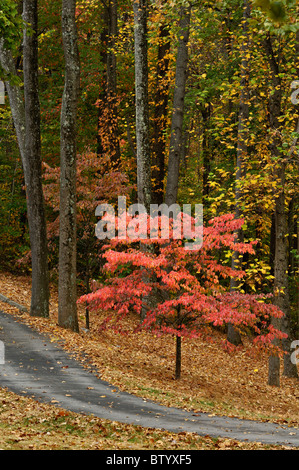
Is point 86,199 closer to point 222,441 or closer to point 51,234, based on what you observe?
point 51,234

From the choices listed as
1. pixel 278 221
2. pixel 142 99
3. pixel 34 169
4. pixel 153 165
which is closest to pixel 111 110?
pixel 153 165

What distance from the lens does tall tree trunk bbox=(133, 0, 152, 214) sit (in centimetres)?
1617

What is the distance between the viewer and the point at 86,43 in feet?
82.4

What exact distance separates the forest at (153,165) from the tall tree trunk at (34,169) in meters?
0.04

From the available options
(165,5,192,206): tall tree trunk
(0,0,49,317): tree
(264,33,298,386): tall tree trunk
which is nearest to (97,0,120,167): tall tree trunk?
(165,5,192,206): tall tree trunk

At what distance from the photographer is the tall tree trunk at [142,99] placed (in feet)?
53.1

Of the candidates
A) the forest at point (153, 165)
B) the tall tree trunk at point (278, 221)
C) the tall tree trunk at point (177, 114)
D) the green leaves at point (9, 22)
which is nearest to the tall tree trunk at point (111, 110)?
the forest at point (153, 165)

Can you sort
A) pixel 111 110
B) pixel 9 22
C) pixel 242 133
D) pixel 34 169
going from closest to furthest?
pixel 9 22
pixel 34 169
pixel 242 133
pixel 111 110

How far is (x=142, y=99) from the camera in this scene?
53.8 ft

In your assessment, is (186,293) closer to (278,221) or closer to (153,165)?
(278,221)

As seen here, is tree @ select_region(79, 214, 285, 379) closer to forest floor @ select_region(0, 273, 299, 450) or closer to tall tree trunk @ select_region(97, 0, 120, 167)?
forest floor @ select_region(0, 273, 299, 450)

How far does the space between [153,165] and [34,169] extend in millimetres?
7732

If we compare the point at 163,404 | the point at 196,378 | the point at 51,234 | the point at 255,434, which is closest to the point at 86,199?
the point at 51,234

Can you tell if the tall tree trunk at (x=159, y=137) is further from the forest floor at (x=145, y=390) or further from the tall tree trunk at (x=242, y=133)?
the forest floor at (x=145, y=390)
